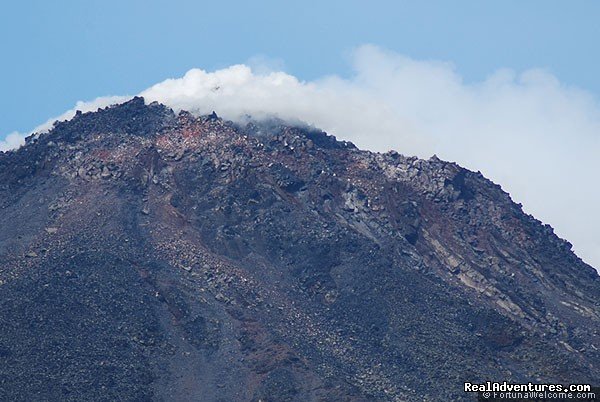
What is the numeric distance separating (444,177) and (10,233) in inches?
2306

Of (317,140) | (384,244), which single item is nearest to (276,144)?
(317,140)

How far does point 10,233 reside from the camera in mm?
161750

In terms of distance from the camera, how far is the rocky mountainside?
5664 inches

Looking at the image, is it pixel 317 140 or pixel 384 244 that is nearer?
pixel 384 244

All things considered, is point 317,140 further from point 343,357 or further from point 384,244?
point 343,357

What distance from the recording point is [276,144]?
604ft

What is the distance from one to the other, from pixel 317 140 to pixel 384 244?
982 inches

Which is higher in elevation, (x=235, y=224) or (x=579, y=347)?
(x=235, y=224)

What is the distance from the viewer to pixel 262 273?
16150 centimetres

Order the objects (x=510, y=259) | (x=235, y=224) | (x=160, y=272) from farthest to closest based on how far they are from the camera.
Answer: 1. (x=510, y=259)
2. (x=235, y=224)
3. (x=160, y=272)

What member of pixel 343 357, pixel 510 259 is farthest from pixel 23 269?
pixel 510 259

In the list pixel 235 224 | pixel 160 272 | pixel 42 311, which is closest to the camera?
pixel 42 311

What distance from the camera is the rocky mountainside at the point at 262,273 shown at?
143875mm

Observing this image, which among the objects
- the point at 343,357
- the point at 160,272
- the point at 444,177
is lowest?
the point at 343,357
